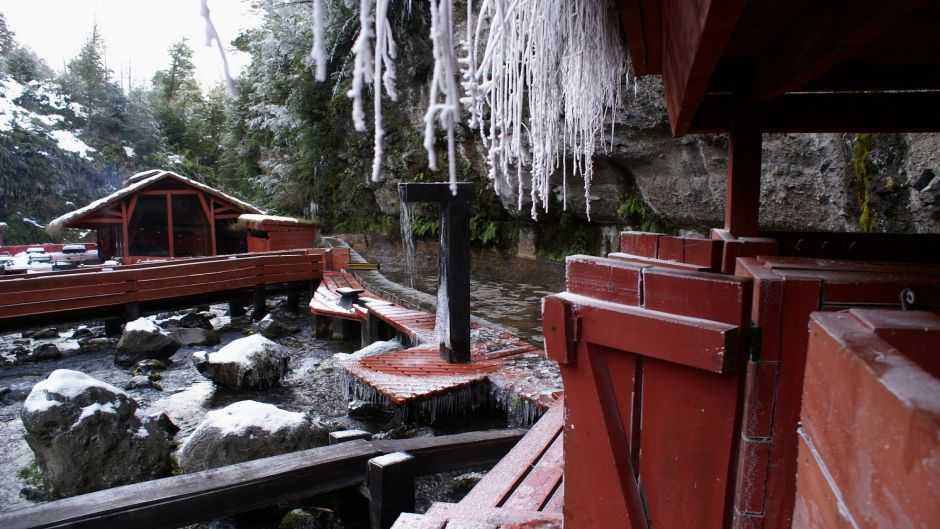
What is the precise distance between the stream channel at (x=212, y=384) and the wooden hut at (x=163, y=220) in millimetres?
5926

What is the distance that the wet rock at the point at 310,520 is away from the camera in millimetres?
4184

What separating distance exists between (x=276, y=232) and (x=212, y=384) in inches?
422

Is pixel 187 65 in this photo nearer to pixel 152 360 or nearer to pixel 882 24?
pixel 152 360

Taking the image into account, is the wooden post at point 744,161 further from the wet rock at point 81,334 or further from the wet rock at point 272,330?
Result: the wet rock at point 81,334

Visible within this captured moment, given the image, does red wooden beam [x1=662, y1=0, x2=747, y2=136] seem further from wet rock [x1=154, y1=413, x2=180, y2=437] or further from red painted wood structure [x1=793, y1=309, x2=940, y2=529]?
wet rock [x1=154, y1=413, x2=180, y2=437]

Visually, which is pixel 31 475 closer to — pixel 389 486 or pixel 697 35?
pixel 389 486

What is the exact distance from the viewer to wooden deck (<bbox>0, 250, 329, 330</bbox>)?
30.6 ft

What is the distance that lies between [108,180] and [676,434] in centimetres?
3543

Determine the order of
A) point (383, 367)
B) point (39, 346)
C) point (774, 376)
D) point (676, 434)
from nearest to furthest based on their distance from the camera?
point (774, 376) → point (676, 434) → point (383, 367) → point (39, 346)

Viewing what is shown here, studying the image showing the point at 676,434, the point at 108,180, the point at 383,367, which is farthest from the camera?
the point at 108,180

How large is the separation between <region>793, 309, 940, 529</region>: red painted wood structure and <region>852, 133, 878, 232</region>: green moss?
8640mm

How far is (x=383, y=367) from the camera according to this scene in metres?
6.36

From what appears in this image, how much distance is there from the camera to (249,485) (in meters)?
3.42

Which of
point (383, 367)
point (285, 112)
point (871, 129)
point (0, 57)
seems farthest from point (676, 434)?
point (0, 57)
